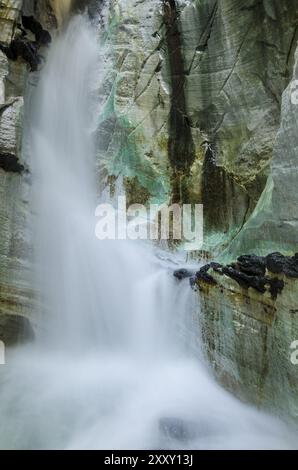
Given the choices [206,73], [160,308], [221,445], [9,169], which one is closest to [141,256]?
[160,308]

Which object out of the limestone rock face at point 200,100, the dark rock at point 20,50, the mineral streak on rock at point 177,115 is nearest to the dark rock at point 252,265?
the limestone rock face at point 200,100

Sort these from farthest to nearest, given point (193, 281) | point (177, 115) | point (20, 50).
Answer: point (177, 115) < point (20, 50) < point (193, 281)

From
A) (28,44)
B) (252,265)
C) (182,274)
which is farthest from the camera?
(28,44)

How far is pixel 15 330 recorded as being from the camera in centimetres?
768

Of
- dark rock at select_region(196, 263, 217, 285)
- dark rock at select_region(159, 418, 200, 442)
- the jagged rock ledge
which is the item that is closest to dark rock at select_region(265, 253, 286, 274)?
the jagged rock ledge

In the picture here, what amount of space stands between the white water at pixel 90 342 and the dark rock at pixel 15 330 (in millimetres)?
219

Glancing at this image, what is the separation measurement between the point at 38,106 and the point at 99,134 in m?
1.84

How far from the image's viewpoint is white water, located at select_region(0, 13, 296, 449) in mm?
5332

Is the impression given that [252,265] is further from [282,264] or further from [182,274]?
[182,274]

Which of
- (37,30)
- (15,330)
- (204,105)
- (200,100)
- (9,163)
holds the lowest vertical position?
(15,330)

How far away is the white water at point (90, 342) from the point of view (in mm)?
5332

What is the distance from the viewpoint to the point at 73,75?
37.1ft

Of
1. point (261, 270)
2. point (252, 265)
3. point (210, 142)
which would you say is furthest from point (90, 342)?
point (210, 142)

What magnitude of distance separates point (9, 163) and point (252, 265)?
550 centimetres
